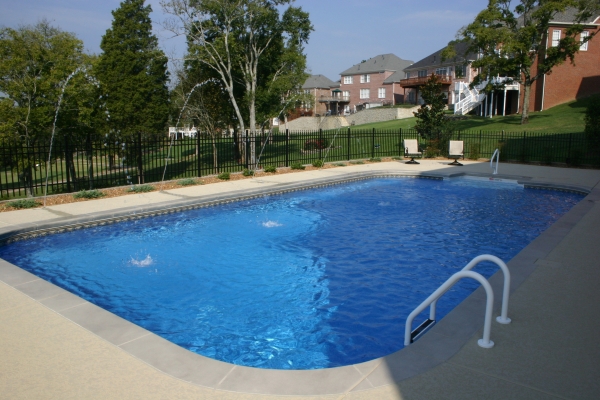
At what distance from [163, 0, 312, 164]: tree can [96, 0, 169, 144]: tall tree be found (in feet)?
24.9

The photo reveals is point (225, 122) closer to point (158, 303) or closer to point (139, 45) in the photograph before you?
point (139, 45)

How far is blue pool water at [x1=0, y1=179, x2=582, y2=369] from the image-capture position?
18.0 feet

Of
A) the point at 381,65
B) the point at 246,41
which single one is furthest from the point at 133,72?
the point at 381,65

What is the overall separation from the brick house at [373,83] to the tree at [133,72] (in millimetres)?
44836

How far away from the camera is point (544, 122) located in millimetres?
32344

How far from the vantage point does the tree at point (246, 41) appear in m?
21.9

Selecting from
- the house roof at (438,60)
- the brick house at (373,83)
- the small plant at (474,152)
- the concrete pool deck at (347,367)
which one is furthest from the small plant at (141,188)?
the brick house at (373,83)

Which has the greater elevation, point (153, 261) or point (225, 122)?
point (225, 122)

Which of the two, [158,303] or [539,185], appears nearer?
[158,303]

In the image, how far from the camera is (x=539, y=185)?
15445 millimetres

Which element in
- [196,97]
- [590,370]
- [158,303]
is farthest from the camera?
[196,97]

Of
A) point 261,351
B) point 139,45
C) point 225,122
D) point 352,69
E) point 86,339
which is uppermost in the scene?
point 352,69

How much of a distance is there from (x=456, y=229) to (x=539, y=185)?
7.15 meters

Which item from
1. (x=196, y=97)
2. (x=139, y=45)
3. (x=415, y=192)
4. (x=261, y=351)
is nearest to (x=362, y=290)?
(x=261, y=351)
